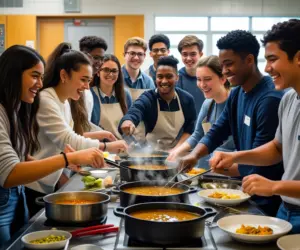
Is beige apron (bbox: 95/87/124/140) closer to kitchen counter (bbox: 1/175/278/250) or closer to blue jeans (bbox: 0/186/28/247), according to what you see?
blue jeans (bbox: 0/186/28/247)

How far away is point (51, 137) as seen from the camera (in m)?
2.49

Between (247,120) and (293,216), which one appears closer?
(293,216)

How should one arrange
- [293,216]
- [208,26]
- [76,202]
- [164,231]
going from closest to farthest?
[164,231] < [76,202] < [293,216] < [208,26]

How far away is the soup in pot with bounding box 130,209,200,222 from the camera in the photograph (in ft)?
4.59

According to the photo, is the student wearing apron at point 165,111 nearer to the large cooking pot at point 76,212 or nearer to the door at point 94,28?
the large cooking pot at point 76,212

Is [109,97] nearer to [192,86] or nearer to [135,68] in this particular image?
[135,68]

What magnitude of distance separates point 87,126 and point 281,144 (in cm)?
152

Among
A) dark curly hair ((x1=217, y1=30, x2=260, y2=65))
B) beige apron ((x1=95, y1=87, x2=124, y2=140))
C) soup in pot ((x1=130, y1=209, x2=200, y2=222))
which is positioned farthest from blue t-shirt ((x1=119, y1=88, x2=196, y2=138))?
soup in pot ((x1=130, y1=209, x2=200, y2=222))

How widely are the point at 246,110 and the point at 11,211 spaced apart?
137 cm

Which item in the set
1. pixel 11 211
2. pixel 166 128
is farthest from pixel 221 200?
pixel 166 128

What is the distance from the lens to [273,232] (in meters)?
1.48

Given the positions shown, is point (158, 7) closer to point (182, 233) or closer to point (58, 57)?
point (58, 57)

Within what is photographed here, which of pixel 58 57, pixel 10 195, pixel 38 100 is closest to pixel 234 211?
pixel 10 195

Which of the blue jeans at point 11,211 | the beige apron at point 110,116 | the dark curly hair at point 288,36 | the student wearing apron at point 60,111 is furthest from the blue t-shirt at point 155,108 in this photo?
the dark curly hair at point 288,36
